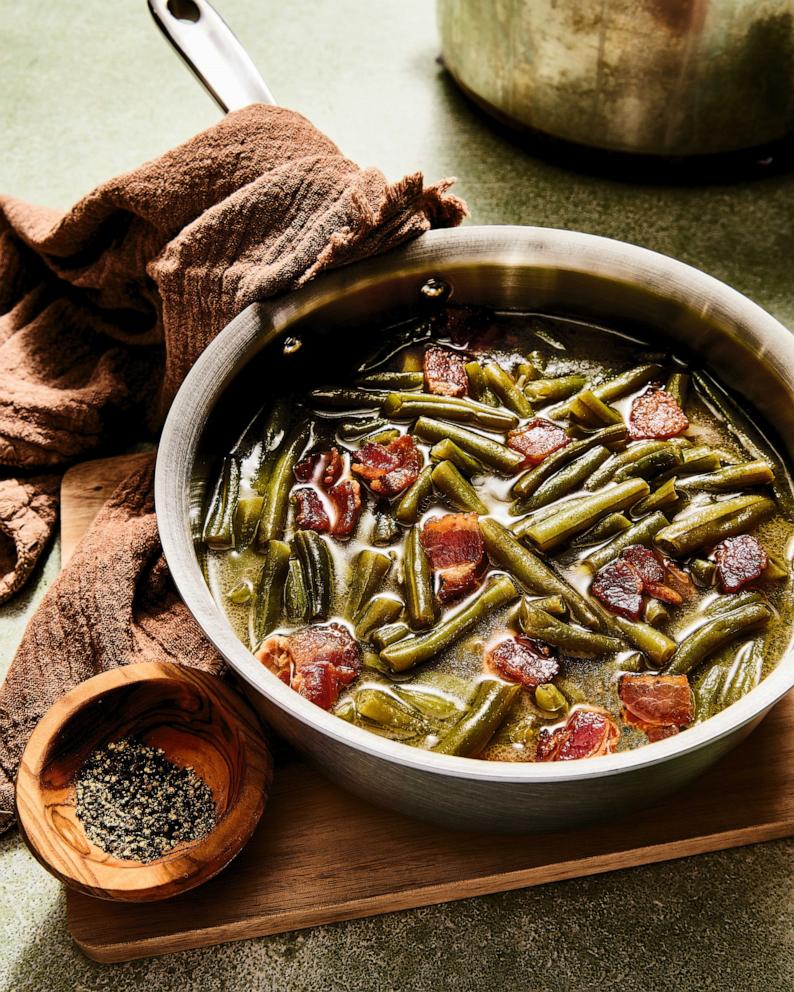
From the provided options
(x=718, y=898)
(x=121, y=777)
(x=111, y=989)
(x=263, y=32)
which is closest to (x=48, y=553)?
(x=121, y=777)

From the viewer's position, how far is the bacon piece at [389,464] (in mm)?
2404

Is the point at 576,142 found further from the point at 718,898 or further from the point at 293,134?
the point at 718,898

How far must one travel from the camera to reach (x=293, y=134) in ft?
9.07

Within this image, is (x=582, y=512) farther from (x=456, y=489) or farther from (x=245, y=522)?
(x=245, y=522)

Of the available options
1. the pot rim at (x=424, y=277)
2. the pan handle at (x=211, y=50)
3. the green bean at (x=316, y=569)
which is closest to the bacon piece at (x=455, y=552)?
the green bean at (x=316, y=569)

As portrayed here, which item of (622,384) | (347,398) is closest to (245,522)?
(347,398)

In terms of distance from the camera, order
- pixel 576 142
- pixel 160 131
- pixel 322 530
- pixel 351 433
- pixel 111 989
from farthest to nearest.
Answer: pixel 160 131 < pixel 576 142 < pixel 351 433 < pixel 322 530 < pixel 111 989

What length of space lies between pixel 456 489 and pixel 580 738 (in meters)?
0.66

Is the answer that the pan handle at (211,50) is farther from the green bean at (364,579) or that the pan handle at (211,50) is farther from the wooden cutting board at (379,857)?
the wooden cutting board at (379,857)

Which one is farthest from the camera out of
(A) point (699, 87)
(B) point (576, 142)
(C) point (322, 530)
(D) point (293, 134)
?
(B) point (576, 142)

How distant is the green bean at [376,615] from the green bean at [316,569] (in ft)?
0.28

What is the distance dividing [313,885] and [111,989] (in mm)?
507

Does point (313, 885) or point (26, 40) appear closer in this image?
point (313, 885)

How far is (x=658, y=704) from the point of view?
81.5 inches
